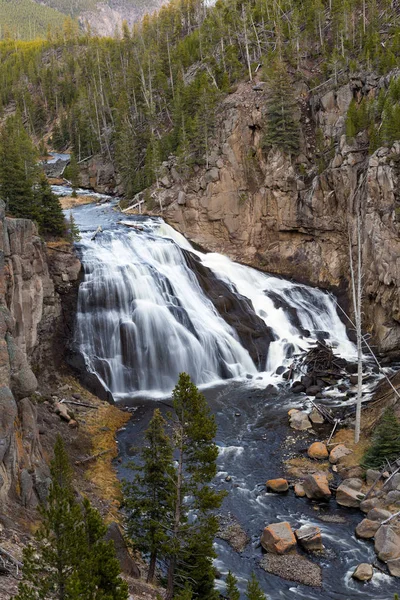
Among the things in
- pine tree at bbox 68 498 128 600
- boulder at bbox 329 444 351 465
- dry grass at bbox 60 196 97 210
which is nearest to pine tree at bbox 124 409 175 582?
pine tree at bbox 68 498 128 600

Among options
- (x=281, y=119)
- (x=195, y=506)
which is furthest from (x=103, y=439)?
(x=281, y=119)

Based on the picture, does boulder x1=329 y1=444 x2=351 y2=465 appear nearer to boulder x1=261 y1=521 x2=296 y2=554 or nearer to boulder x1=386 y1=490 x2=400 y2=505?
boulder x1=386 y1=490 x2=400 y2=505

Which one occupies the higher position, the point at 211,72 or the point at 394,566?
the point at 211,72

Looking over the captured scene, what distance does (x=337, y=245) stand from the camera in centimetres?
4284

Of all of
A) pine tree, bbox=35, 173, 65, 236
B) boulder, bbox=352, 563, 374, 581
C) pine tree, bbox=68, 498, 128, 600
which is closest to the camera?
pine tree, bbox=68, 498, 128, 600

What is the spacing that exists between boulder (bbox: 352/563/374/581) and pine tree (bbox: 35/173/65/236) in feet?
88.0

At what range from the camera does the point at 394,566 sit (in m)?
16.2

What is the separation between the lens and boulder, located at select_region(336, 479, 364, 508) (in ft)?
64.7

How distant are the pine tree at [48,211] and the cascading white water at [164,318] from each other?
2605mm

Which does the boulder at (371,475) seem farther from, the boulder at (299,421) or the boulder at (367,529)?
the boulder at (299,421)

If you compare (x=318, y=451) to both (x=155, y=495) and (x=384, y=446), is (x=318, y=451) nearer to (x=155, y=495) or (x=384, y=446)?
(x=384, y=446)

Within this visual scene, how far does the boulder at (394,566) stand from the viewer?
52.7 ft

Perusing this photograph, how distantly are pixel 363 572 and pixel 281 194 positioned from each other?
3447cm

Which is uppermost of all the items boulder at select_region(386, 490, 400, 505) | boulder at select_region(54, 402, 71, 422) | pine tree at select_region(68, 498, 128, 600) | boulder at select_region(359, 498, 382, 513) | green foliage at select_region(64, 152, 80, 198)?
green foliage at select_region(64, 152, 80, 198)
